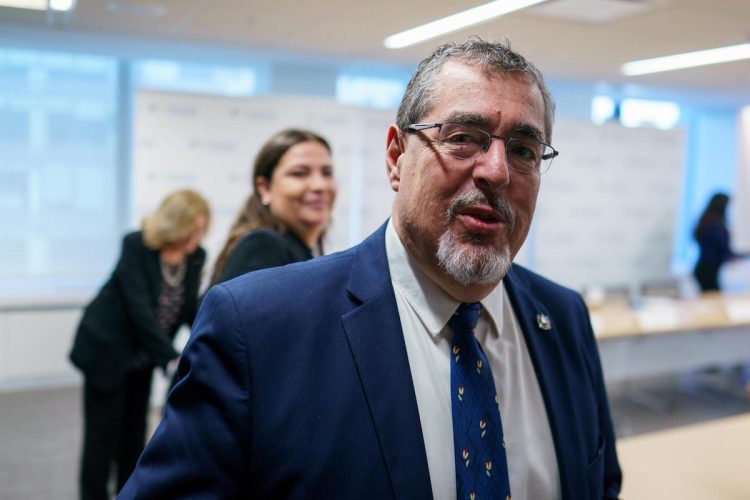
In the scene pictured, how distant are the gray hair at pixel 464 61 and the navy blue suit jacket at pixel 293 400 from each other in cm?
29

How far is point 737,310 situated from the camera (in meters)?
5.54

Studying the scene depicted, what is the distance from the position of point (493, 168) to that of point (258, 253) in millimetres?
1003

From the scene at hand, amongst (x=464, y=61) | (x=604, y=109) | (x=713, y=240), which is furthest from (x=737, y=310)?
(x=464, y=61)

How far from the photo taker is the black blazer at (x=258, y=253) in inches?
73.9

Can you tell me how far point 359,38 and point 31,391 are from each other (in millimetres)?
4028

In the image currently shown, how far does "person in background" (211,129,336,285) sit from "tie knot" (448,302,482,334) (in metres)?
0.94

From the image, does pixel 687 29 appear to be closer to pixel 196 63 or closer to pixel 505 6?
pixel 505 6

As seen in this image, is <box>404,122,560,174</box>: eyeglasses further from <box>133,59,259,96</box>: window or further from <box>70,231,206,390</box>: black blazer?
<box>133,59,259,96</box>: window

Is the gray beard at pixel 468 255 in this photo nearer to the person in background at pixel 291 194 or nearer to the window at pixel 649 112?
the person in background at pixel 291 194

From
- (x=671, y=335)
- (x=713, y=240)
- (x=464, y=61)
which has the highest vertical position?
(x=464, y=61)

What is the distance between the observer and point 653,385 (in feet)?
20.3

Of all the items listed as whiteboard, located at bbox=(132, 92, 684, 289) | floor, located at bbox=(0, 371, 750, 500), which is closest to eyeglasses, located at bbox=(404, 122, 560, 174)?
whiteboard, located at bbox=(132, 92, 684, 289)

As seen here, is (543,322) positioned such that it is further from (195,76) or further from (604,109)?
(604,109)

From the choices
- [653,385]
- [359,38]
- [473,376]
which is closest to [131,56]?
[359,38]
